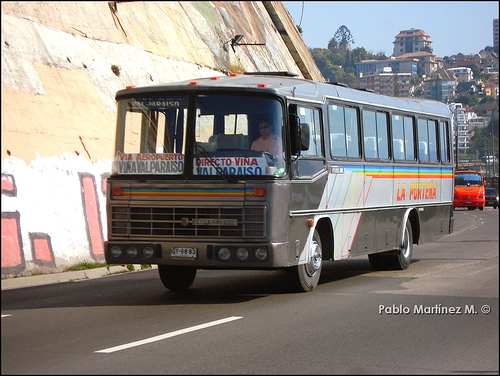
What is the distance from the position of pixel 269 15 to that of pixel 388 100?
2915 centimetres

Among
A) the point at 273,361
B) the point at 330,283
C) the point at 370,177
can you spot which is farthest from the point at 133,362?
the point at 370,177

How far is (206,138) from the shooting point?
9.70 meters

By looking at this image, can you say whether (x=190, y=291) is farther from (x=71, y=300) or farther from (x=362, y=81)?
(x=362, y=81)

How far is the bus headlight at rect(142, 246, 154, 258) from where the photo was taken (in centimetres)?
970

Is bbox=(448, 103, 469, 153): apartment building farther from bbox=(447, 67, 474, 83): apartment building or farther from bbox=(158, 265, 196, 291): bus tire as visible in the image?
bbox=(447, 67, 474, 83): apartment building

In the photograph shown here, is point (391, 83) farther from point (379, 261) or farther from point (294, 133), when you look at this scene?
point (294, 133)

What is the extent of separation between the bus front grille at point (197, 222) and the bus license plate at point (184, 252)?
0.58 feet

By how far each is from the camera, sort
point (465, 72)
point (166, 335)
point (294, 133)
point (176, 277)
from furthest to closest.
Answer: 1. point (176, 277)
2. point (294, 133)
3. point (465, 72)
4. point (166, 335)

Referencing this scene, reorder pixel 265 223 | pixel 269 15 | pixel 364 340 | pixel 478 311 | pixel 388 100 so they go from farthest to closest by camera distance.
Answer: pixel 269 15, pixel 388 100, pixel 265 223, pixel 478 311, pixel 364 340

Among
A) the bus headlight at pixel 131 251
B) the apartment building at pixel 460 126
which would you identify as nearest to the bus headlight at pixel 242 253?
the bus headlight at pixel 131 251

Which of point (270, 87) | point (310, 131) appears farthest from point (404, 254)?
point (270, 87)

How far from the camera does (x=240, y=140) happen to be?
955 cm

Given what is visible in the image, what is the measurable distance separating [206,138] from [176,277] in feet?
8.67

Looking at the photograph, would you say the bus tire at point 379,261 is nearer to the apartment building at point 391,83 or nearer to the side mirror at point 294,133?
the apartment building at point 391,83
